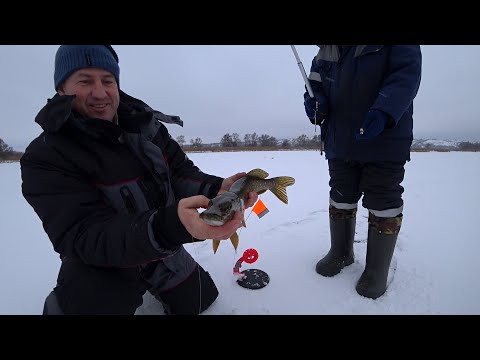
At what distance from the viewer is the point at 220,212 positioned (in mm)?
1546

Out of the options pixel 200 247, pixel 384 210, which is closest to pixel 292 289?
pixel 384 210

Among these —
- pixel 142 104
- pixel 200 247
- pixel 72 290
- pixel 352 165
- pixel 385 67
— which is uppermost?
pixel 385 67

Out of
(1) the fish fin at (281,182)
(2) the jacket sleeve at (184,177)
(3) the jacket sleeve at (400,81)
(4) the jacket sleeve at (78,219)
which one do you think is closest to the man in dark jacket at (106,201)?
(4) the jacket sleeve at (78,219)

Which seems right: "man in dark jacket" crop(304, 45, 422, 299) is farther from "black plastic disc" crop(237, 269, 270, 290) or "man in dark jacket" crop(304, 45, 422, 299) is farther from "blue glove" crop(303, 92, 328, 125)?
"black plastic disc" crop(237, 269, 270, 290)

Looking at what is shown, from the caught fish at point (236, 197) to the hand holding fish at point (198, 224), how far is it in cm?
6

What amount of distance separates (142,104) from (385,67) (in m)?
2.36

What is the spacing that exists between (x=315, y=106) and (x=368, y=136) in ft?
2.76

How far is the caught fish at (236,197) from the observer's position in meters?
1.53

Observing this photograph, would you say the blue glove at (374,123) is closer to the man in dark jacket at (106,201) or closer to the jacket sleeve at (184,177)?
the man in dark jacket at (106,201)

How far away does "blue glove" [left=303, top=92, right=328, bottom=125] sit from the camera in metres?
2.94

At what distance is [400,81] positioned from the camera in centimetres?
228
